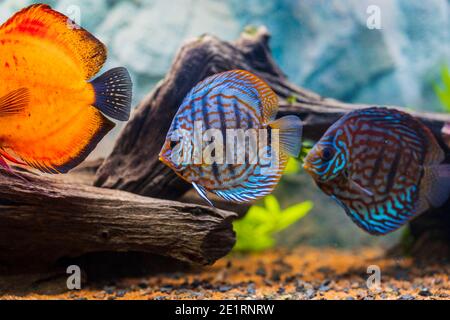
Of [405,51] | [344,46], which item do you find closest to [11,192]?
[344,46]

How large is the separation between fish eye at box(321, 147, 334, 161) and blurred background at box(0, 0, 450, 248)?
→ 3054mm

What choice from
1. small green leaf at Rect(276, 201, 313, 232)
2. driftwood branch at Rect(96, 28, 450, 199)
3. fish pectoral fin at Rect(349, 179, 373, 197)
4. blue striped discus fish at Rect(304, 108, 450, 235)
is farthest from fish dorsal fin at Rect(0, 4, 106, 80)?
small green leaf at Rect(276, 201, 313, 232)

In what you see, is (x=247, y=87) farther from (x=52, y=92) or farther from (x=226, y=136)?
(x=52, y=92)

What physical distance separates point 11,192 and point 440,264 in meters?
3.30

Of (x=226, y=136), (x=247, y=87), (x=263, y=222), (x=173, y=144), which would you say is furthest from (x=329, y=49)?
(x=173, y=144)

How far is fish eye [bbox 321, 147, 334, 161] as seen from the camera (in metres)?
2.36

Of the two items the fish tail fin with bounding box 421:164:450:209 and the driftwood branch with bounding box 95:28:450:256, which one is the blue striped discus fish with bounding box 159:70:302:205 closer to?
the driftwood branch with bounding box 95:28:450:256

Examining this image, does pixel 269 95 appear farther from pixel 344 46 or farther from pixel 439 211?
pixel 344 46

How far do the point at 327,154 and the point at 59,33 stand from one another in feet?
5.33

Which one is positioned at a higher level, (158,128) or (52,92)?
(52,92)

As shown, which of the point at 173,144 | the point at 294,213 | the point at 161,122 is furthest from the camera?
the point at 294,213

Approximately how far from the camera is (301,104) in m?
3.09

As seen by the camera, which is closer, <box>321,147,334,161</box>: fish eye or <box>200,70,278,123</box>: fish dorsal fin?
<box>200,70,278,123</box>: fish dorsal fin

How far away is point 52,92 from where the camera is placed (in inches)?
83.8
